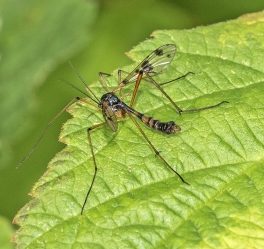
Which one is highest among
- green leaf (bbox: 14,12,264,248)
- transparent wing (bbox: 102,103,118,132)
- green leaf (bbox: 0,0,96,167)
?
green leaf (bbox: 0,0,96,167)

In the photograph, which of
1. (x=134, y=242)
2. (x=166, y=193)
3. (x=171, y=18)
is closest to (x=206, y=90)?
(x=166, y=193)

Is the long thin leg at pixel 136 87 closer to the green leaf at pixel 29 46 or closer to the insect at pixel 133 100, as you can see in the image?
the insect at pixel 133 100

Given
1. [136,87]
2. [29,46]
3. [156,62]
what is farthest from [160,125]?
[29,46]

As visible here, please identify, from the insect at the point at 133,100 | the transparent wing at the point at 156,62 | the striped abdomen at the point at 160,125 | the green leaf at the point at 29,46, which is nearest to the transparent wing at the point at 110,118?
the insect at the point at 133,100

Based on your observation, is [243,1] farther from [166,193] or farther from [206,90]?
[166,193]

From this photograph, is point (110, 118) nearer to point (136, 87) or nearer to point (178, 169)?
point (136, 87)

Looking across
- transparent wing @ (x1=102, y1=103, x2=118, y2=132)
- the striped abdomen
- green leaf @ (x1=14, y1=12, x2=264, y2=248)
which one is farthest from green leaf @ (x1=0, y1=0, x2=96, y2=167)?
the striped abdomen

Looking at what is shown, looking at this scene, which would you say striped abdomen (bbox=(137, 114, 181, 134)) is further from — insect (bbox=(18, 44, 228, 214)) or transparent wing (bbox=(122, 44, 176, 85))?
transparent wing (bbox=(122, 44, 176, 85))
